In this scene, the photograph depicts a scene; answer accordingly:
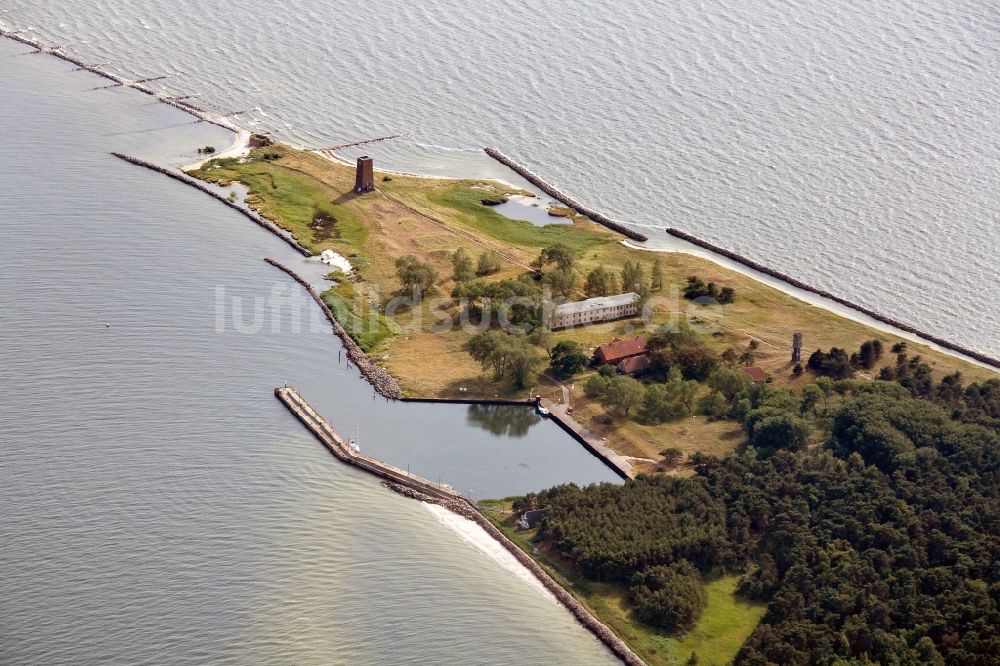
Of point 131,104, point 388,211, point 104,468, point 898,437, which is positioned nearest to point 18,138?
point 131,104

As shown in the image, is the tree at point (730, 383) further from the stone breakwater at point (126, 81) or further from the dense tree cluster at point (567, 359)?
the stone breakwater at point (126, 81)

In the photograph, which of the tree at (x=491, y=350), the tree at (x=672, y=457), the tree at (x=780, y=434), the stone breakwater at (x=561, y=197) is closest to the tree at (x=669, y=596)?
the tree at (x=672, y=457)

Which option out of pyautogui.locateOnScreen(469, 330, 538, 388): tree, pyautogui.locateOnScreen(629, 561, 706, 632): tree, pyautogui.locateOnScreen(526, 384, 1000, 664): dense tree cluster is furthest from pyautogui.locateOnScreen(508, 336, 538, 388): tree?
pyautogui.locateOnScreen(629, 561, 706, 632): tree

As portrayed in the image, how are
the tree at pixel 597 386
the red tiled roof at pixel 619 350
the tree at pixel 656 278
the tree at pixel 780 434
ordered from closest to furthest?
the tree at pixel 780 434 < the tree at pixel 597 386 < the red tiled roof at pixel 619 350 < the tree at pixel 656 278

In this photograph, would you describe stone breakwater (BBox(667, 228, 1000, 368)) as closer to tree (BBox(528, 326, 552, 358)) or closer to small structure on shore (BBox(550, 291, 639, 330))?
small structure on shore (BBox(550, 291, 639, 330))

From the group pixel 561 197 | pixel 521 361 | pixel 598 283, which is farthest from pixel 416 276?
pixel 561 197

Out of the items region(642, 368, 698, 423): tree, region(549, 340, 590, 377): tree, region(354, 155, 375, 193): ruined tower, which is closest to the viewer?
region(642, 368, 698, 423): tree

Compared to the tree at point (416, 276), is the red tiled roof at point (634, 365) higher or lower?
lower
